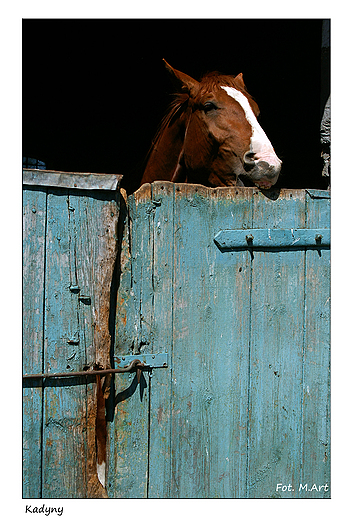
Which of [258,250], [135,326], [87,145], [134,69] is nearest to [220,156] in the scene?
[258,250]

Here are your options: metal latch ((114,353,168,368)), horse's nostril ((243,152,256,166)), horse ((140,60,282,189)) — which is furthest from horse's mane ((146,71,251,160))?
metal latch ((114,353,168,368))

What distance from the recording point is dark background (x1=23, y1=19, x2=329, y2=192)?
3.69m

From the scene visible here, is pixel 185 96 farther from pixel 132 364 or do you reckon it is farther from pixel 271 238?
pixel 132 364

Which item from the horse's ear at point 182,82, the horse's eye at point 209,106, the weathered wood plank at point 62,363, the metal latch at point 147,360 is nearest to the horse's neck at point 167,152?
the horse's ear at point 182,82

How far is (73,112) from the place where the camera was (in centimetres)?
512

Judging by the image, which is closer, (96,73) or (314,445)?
(314,445)

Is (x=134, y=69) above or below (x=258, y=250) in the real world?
above

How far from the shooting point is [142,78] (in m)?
4.61

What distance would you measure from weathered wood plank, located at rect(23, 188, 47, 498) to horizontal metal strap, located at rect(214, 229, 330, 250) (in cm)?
73

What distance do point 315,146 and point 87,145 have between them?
299 cm

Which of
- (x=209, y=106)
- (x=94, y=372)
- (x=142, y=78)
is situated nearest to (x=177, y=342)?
(x=94, y=372)
